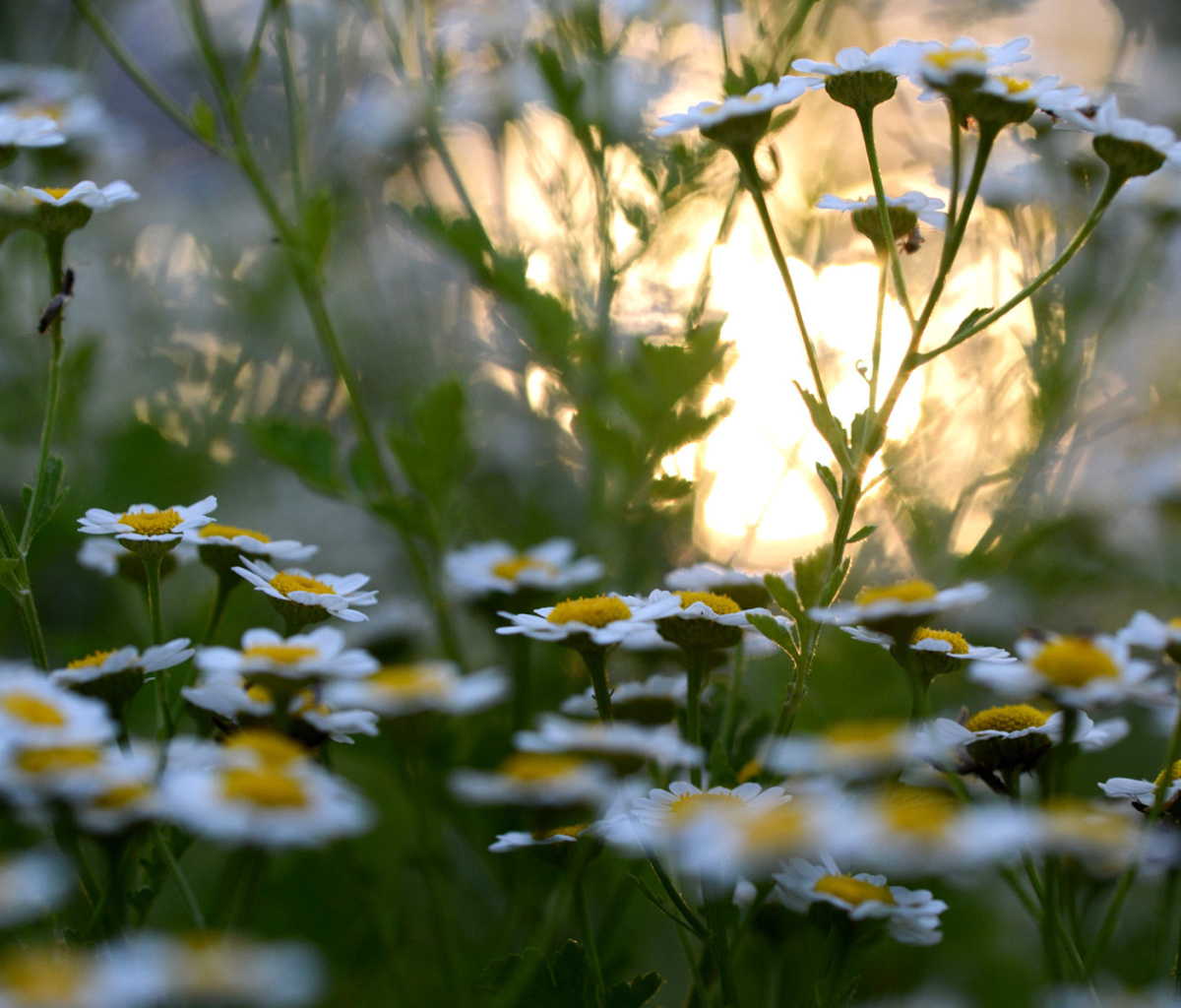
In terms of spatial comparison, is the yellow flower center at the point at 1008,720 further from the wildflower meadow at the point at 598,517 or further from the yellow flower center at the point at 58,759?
the yellow flower center at the point at 58,759

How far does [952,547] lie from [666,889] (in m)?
0.66

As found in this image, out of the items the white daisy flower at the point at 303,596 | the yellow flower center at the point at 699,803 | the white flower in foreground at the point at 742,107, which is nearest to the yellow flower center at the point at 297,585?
the white daisy flower at the point at 303,596

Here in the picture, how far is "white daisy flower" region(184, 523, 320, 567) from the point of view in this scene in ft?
1.88

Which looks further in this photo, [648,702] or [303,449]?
[303,449]

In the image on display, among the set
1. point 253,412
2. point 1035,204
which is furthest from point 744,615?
point 253,412

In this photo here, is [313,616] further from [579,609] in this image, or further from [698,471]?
[698,471]

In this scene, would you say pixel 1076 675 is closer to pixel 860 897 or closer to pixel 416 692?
pixel 860 897

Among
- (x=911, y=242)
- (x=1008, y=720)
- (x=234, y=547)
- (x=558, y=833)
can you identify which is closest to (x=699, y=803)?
(x=558, y=833)

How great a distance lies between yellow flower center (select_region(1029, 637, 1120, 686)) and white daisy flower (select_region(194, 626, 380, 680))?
273 mm

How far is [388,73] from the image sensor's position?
1.72 m

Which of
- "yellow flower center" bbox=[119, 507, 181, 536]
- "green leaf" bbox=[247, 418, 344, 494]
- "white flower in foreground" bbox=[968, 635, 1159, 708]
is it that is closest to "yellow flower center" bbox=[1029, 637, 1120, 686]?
"white flower in foreground" bbox=[968, 635, 1159, 708]

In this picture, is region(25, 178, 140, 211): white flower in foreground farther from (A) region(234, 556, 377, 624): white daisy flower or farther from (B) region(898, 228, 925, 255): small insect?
→ (B) region(898, 228, 925, 255): small insect

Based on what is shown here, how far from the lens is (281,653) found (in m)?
0.43

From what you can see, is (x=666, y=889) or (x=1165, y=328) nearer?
(x=666, y=889)
